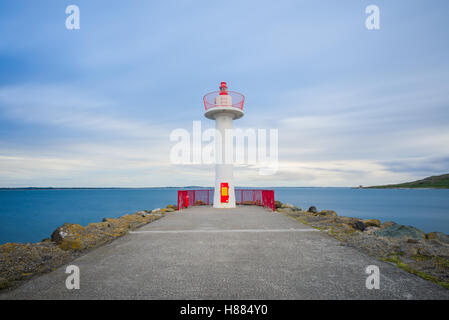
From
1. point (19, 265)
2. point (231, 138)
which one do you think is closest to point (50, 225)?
point (231, 138)

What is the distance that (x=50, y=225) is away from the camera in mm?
25938

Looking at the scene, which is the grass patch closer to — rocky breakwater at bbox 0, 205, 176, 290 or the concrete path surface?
the concrete path surface

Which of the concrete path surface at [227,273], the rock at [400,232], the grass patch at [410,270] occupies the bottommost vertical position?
the rock at [400,232]

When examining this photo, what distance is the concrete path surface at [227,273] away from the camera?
2.96 metres

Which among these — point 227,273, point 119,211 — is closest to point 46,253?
point 227,273

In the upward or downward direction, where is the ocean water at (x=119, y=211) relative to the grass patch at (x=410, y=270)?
downward

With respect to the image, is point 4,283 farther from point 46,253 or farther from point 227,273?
point 227,273

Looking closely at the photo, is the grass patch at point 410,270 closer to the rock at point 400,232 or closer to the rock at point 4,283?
the rock at point 400,232

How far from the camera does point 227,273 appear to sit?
141 inches

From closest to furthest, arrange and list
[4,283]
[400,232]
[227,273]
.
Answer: [4,283] → [227,273] → [400,232]

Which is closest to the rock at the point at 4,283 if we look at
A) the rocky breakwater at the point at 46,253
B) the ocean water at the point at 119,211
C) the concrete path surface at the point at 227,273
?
the rocky breakwater at the point at 46,253
